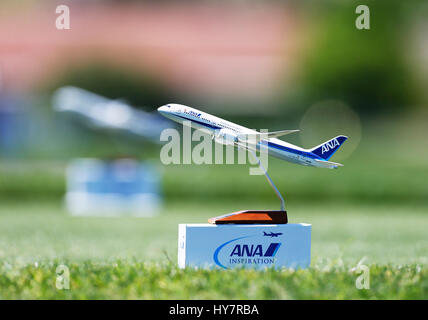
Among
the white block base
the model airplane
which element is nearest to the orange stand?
the white block base

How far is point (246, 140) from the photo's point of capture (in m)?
6.91

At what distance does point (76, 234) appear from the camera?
13.6m

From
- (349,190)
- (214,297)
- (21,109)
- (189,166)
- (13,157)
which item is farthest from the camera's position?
(21,109)

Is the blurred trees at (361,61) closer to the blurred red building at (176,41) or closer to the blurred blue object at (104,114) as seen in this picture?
the blurred red building at (176,41)

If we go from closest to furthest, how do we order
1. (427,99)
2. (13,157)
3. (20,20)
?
(13,157) → (20,20) → (427,99)

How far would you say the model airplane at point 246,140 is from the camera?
6938mm

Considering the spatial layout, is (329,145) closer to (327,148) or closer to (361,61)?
(327,148)

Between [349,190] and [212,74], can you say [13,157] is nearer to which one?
[349,190]

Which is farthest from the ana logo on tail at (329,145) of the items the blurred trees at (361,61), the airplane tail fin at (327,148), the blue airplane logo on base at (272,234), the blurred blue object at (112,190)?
the blurred trees at (361,61)

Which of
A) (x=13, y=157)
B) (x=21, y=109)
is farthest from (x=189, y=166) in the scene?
(x=21, y=109)

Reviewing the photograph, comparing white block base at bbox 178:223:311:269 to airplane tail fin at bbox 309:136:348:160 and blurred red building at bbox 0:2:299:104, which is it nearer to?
airplane tail fin at bbox 309:136:348:160

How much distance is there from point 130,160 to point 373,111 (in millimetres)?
39352

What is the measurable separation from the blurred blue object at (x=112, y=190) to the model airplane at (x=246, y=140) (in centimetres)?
1296

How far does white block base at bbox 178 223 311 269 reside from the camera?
680 centimetres
